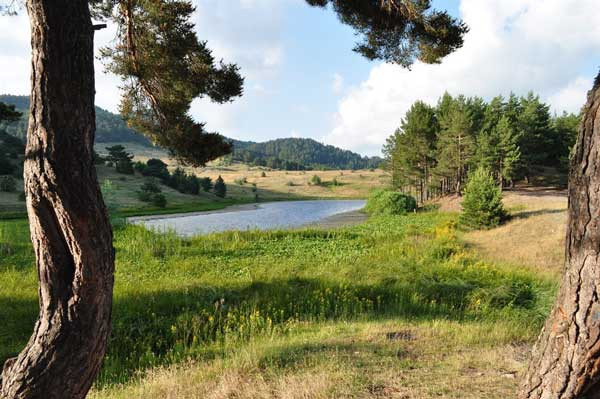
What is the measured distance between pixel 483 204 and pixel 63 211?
2452 cm

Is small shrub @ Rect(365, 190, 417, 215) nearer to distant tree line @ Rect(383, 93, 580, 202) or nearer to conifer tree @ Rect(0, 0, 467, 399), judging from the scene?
distant tree line @ Rect(383, 93, 580, 202)

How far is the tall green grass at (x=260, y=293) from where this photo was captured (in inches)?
270

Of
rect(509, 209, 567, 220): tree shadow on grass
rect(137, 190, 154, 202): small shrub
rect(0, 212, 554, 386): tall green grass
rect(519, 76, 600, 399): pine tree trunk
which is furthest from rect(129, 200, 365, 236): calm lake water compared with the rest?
rect(519, 76, 600, 399): pine tree trunk

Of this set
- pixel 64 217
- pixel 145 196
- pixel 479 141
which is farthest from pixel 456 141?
pixel 145 196

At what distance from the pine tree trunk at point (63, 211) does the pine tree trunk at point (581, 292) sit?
3.12 m

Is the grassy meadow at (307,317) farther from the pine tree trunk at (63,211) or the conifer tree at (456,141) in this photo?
the conifer tree at (456,141)

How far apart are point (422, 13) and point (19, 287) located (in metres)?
12.3

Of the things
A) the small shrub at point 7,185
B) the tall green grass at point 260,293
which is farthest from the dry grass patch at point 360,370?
the small shrub at point 7,185

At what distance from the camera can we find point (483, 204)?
22812 millimetres

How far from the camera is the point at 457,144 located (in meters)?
40.6

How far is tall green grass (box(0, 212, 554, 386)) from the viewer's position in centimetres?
685

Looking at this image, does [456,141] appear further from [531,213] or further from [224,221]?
[224,221]

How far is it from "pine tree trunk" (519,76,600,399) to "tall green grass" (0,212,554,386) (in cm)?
391

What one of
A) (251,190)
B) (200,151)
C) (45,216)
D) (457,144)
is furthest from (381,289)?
(251,190)
